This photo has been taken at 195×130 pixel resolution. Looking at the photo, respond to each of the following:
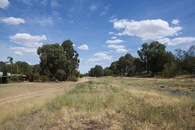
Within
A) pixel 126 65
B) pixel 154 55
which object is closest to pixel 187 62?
pixel 154 55

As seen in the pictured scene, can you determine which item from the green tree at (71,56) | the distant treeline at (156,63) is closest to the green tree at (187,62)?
the distant treeline at (156,63)

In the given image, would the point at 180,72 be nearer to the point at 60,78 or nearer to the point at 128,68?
the point at 60,78

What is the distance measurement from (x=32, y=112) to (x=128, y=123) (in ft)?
18.7

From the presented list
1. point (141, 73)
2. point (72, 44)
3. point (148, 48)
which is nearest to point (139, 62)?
point (148, 48)

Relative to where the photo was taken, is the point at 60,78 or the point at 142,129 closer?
the point at 142,129

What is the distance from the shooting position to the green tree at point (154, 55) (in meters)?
88.0

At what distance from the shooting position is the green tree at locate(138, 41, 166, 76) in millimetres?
87963

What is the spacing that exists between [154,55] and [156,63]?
380cm

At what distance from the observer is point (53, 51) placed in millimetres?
59156

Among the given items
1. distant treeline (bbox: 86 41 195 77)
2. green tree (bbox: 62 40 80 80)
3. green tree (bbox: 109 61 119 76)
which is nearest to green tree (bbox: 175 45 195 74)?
distant treeline (bbox: 86 41 195 77)

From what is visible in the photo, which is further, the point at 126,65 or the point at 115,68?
the point at 115,68

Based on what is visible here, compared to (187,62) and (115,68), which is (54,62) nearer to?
(187,62)

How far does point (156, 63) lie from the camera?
296 ft

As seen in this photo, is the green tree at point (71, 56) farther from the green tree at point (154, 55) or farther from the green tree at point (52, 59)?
the green tree at point (154, 55)
